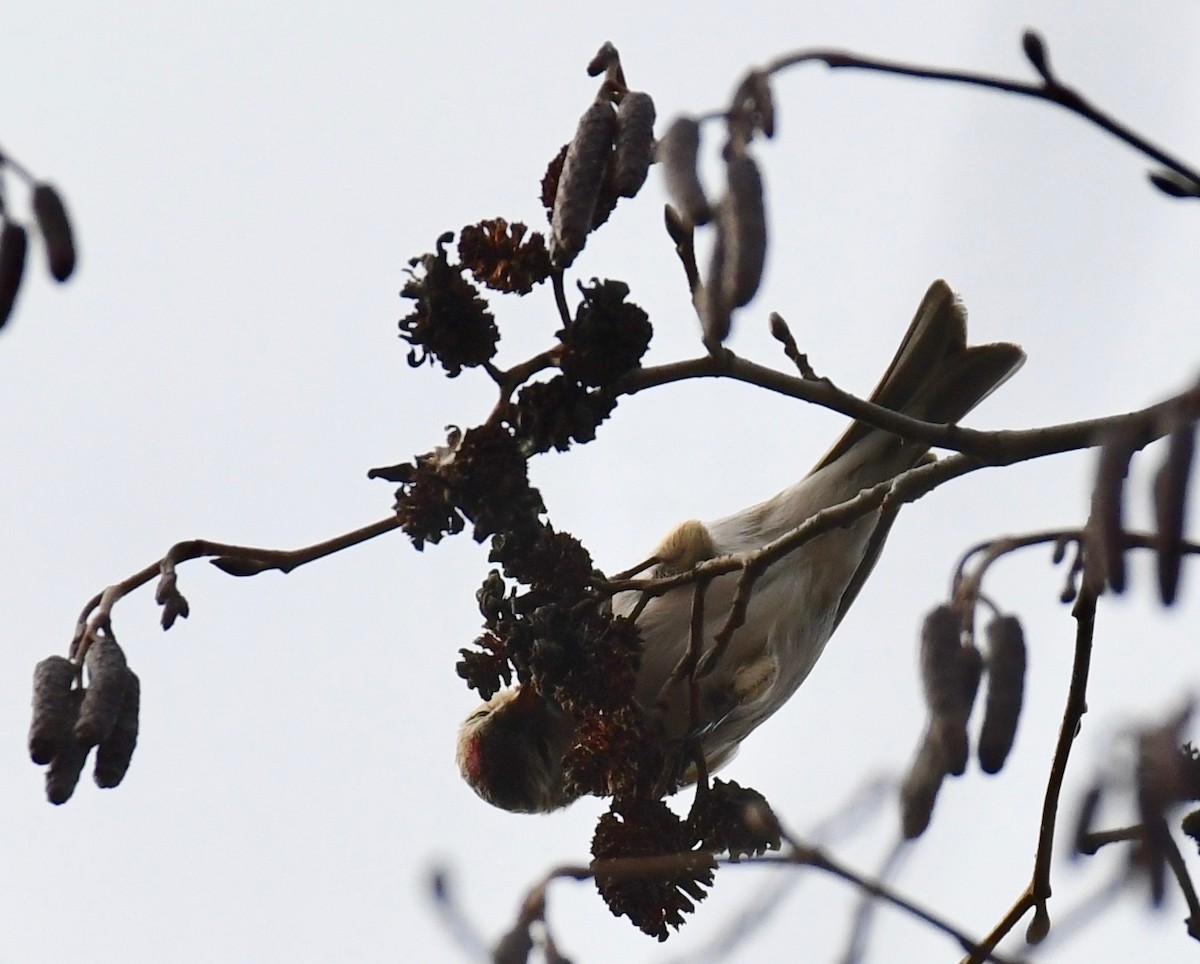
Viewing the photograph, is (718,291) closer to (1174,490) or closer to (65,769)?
(1174,490)

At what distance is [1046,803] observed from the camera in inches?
93.2

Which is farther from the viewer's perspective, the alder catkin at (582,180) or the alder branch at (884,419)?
the alder branch at (884,419)

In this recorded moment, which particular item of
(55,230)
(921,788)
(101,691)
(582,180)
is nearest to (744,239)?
(582,180)

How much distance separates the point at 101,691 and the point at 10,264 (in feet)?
2.32

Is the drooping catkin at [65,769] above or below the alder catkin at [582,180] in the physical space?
below

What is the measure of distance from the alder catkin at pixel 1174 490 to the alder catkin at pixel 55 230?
114 cm

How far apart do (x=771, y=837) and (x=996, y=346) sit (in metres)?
2.36

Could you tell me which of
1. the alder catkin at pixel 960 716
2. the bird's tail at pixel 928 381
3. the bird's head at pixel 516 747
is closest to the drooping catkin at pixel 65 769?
the alder catkin at pixel 960 716

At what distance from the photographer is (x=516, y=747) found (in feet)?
14.4

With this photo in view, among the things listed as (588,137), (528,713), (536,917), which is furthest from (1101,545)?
(528,713)

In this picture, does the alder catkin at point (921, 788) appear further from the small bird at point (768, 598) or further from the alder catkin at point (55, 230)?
the small bird at point (768, 598)

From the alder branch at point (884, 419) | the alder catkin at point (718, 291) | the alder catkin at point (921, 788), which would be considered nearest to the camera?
the alder catkin at point (921, 788)

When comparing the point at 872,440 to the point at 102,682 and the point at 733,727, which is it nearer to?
the point at 733,727

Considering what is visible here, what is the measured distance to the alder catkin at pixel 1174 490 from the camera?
1.54m
